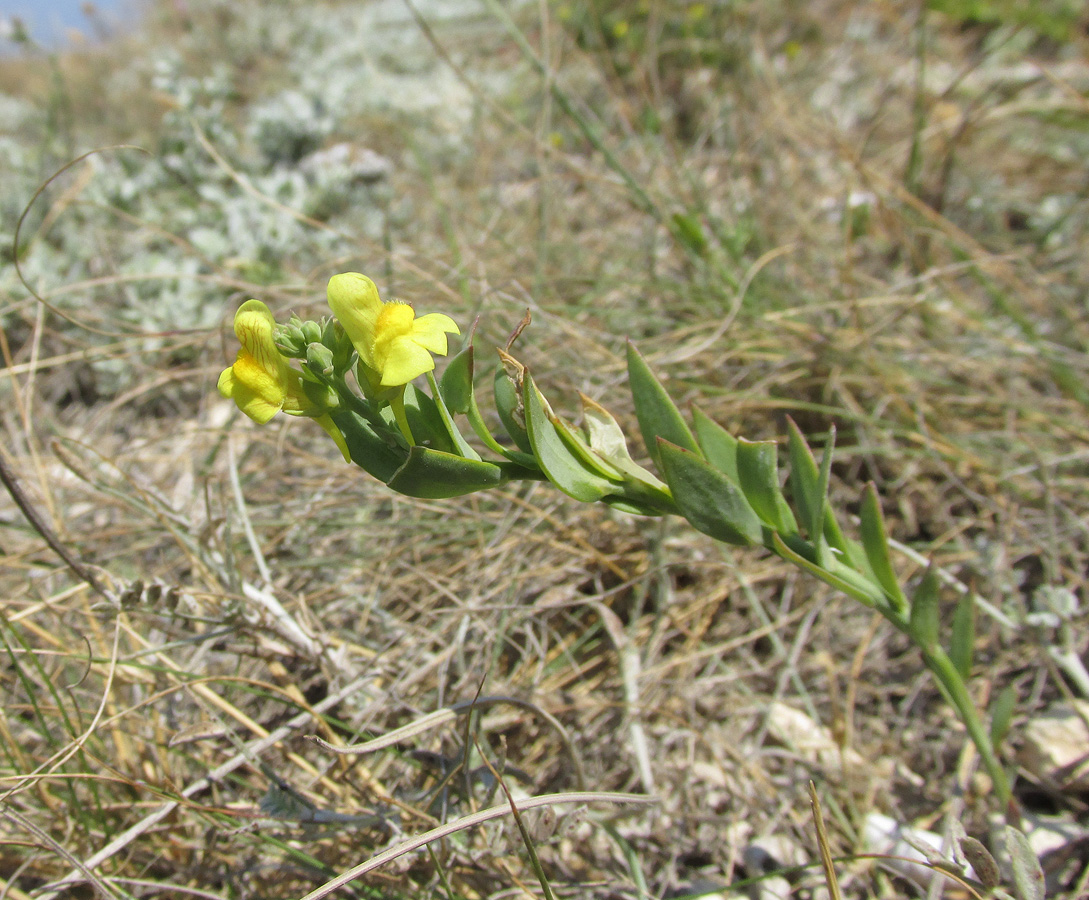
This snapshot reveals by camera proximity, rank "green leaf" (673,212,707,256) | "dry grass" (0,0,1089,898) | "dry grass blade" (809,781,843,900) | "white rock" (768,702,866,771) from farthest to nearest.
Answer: "green leaf" (673,212,707,256) < "white rock" (768,702,866,771) < "dry grass" (0,0,1089,898) < "dry grass blade" (809,781,843,900)

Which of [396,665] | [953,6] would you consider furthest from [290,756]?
[953,6]

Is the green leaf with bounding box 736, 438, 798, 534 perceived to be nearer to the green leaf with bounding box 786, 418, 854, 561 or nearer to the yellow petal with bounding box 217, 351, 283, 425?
the green leaf with bounding box 786, 418, 854, 561

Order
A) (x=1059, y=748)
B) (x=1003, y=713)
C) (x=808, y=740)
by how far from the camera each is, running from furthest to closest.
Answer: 1. (x=808, y=740)
2. (x=1059, y=748)
3. (x=1003, y=713)

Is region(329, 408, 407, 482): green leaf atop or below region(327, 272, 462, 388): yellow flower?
below

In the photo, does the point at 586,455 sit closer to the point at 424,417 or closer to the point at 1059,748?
the point at 424,417

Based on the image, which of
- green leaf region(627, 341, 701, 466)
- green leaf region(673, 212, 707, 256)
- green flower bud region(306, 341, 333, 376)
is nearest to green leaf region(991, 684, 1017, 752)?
green leaf region(627, 341, 701, 466)

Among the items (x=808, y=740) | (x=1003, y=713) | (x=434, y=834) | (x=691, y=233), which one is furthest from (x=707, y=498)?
(x=691, y=233)

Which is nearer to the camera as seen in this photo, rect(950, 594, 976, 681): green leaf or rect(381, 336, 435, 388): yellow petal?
rect(381, 336, 435, 388): yellow petal

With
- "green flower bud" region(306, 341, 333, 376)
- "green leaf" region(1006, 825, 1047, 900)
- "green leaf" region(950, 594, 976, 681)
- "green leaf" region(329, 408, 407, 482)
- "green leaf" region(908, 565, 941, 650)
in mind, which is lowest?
"green leaf" region(1006, 825, 1047, 900)

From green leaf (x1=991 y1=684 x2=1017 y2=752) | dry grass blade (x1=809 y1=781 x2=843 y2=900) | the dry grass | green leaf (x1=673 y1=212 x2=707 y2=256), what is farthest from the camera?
green leaf (x1=673 y1=212 x2=707 y2=256)
